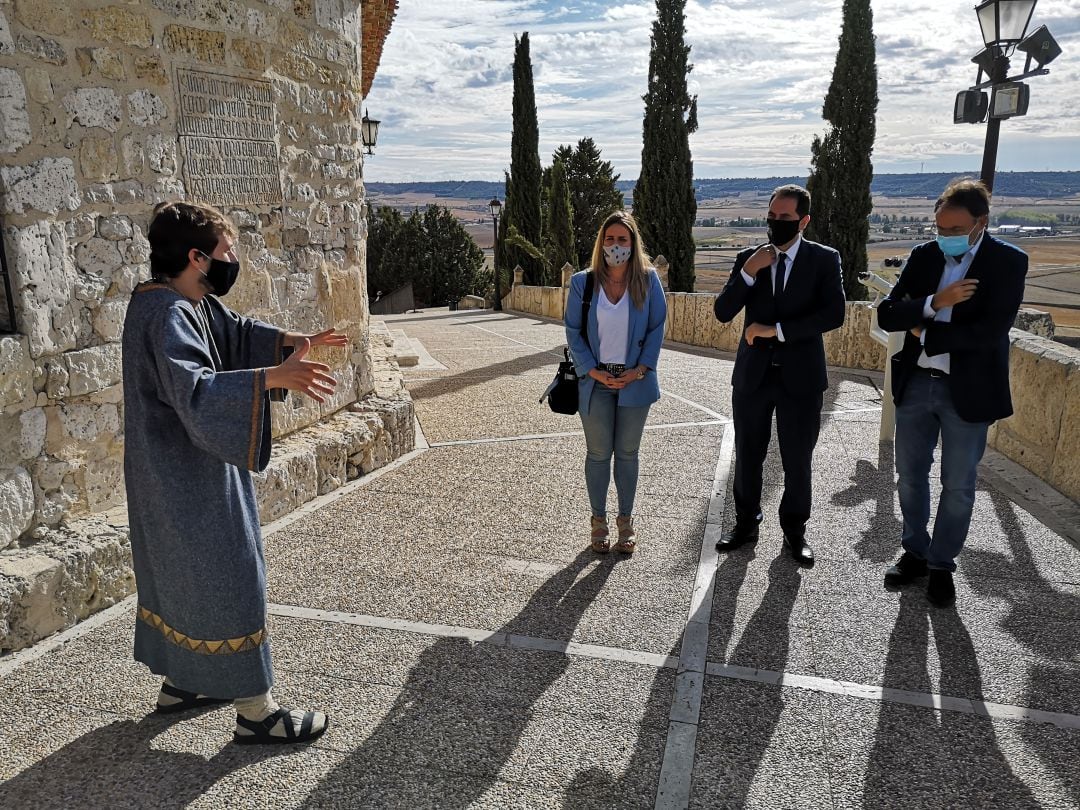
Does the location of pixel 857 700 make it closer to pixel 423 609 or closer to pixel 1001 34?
pixel 423 609

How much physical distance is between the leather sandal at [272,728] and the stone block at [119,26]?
307cm

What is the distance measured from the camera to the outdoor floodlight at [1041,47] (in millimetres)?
6242

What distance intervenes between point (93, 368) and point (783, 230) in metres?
3.27

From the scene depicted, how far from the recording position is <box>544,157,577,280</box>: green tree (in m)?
26.9

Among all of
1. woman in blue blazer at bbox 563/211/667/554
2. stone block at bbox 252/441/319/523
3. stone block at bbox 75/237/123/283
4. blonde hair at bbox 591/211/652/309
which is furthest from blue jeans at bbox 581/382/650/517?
stone block at bbox 75/237/123/283

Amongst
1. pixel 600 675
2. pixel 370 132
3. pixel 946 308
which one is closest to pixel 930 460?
pixel 946 308

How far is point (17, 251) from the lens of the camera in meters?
3.31

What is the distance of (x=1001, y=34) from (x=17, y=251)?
22.8ft

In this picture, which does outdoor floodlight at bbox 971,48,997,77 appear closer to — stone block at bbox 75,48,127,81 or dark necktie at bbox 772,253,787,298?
dark necktie at bbox 772,253,787,298

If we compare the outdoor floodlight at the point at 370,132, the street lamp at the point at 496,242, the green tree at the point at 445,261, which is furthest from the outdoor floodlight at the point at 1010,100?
the green tree at the point at 445,261

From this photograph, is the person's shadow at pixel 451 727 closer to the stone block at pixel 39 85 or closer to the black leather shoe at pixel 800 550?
the black leather shoe at pixel 800 550

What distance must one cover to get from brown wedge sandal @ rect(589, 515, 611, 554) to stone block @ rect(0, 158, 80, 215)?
9.40ft


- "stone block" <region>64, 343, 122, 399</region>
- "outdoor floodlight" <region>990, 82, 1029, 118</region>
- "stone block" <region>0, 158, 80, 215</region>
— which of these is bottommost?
"stone block" <region>64, 343, 122, 399</region>

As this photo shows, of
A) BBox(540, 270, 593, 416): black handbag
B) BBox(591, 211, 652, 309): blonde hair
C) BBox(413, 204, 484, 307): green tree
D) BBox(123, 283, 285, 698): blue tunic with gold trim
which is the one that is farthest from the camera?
A: BBox(413, 204, 484, 307): green tree
